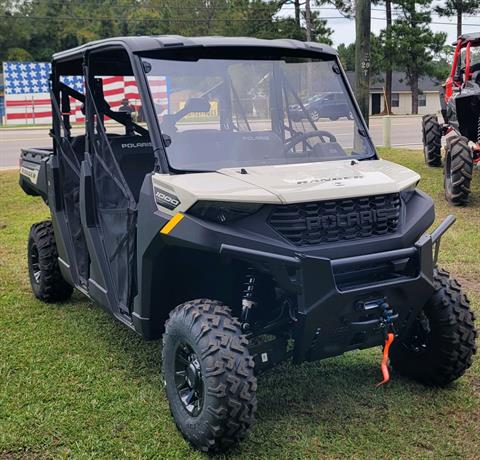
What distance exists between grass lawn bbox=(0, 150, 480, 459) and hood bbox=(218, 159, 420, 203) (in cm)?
129

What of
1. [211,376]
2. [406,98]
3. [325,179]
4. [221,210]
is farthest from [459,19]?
[211,376]

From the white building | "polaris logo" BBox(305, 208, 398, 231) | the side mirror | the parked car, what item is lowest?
the white building

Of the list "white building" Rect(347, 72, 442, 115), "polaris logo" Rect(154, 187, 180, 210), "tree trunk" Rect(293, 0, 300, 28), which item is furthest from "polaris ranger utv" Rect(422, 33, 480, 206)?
"white building" Rect(347, 72, 442, 115)

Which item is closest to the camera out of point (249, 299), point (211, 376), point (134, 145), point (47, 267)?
point (211, 376)

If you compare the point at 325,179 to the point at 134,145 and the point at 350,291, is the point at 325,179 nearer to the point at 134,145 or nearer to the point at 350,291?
the point at 350,291

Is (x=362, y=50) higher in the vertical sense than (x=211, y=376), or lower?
higher

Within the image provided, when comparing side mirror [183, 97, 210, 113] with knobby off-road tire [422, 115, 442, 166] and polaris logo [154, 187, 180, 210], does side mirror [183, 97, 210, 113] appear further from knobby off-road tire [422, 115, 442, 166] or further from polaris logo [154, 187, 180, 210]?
knobby off-road tire [422, 115, 442, 166]

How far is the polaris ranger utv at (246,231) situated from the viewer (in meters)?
3.27

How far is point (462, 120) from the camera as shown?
10.2 metres

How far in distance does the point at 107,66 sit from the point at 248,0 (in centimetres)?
4024

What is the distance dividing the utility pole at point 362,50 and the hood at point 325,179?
840 cm

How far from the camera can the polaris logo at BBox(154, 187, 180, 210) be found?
3393 millimetres

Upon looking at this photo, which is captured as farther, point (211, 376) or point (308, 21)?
point (308, 21)

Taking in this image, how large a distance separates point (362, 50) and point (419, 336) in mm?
9022
